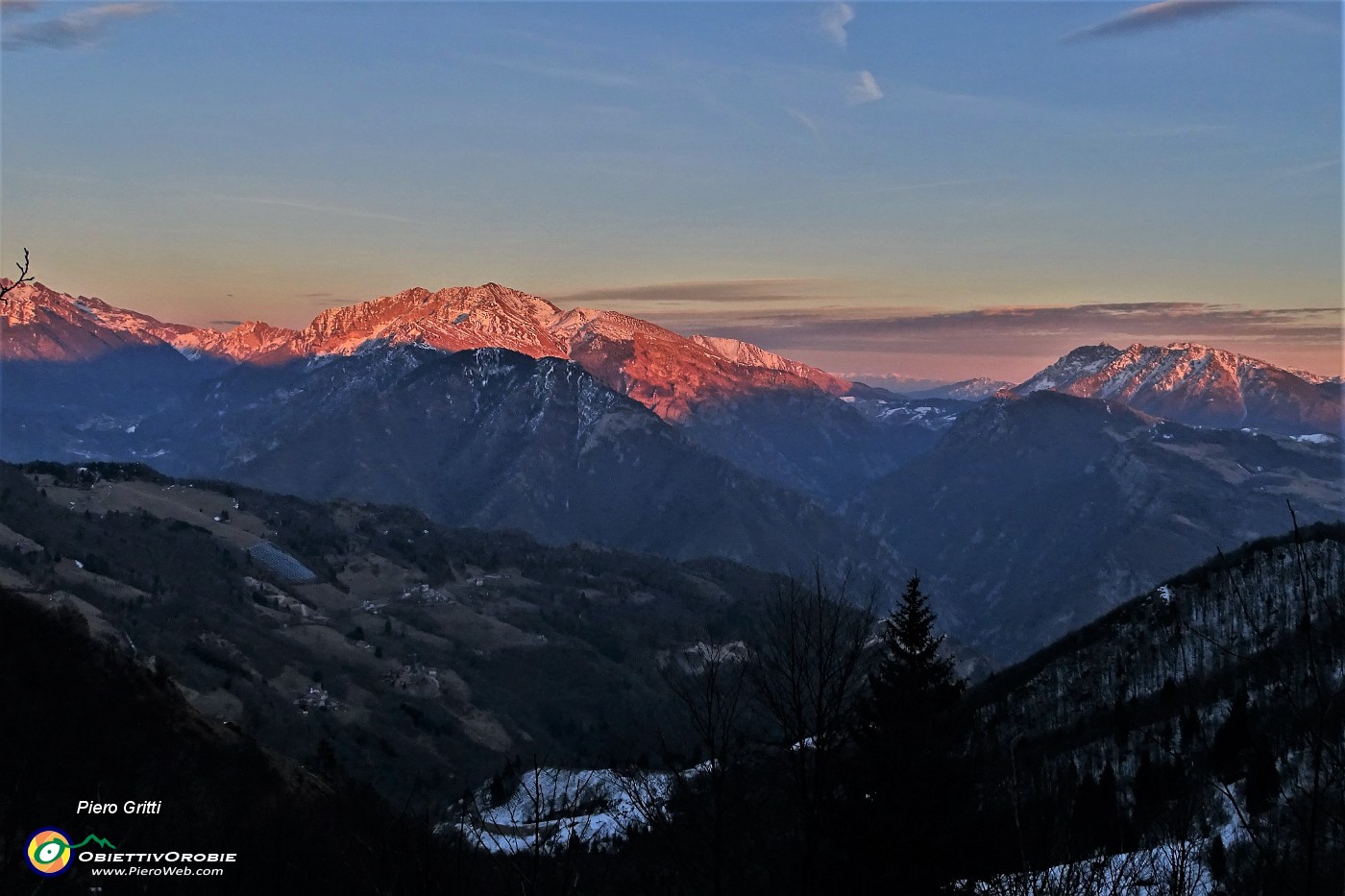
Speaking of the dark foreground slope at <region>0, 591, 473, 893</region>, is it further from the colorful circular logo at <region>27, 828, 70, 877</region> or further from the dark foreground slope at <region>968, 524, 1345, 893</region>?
the dark foreground slope at <region>968, 524, 1345, 893</region>

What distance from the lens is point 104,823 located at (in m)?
43.2

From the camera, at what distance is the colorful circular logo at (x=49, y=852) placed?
34219 mm

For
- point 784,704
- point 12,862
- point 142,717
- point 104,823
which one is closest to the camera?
point 784,704

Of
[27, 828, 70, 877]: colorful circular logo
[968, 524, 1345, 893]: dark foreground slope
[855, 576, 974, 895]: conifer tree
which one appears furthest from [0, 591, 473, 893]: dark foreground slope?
[968, 524, 1345, 893]: dark foreground slope

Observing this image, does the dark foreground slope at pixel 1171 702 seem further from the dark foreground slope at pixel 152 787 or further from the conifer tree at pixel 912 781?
the dark foreground slope at pixel 152 787

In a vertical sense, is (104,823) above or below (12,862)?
below

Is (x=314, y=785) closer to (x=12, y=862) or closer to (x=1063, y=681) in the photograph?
(x=12, y=862)

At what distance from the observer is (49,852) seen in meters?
35.1

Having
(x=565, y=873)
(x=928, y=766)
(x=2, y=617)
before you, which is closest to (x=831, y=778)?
(x=928, y=766)

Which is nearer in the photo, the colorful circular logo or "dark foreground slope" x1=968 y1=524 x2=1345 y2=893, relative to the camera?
the colorful circular logo

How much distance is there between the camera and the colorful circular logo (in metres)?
34.2

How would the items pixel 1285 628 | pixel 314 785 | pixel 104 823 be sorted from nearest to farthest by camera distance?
pixel 104 823, pixel 314 785, pixel 1285 628

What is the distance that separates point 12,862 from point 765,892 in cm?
2150

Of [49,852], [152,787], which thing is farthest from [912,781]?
[152,787]
